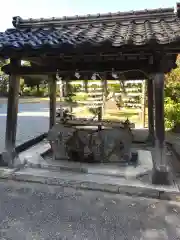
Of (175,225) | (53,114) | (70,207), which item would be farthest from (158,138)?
(53,114)

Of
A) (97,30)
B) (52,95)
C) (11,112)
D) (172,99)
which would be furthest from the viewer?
(172,99)

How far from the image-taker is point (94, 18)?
5.17 metres

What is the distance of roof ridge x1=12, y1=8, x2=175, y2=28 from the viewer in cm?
494

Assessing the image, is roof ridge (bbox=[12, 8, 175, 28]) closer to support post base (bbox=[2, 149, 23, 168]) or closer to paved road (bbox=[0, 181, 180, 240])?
support post base (bbox=[2, 149, 23, 168])

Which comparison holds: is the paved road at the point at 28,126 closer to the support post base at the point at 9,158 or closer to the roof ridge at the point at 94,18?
the support post base at the point at 9,158

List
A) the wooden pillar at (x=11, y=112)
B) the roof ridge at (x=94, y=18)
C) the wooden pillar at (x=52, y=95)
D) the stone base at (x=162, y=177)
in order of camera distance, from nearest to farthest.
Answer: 1. the stone base at (x=162, y=177)
2. the wooden pillar at (x=11, y=112)
3. the roof ridge at (x=94, y=18)
4. the wooden pillar at (x=52, y=95)

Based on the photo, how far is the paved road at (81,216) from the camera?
2732mm

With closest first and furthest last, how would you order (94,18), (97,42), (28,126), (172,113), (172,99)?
(97,42) < (94,18) < (172,113) < (172,99) < (28,126)

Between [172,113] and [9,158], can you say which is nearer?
[9,158]

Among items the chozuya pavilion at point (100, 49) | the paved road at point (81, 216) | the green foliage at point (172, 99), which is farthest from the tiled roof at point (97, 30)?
the green foliage at point (172, 99)

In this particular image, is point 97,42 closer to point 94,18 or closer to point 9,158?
point 94,18

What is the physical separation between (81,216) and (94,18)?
4221mm

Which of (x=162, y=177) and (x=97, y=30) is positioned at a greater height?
(x=97, y=30)

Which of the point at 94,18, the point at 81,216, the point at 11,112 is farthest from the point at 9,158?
the point at 94,18
